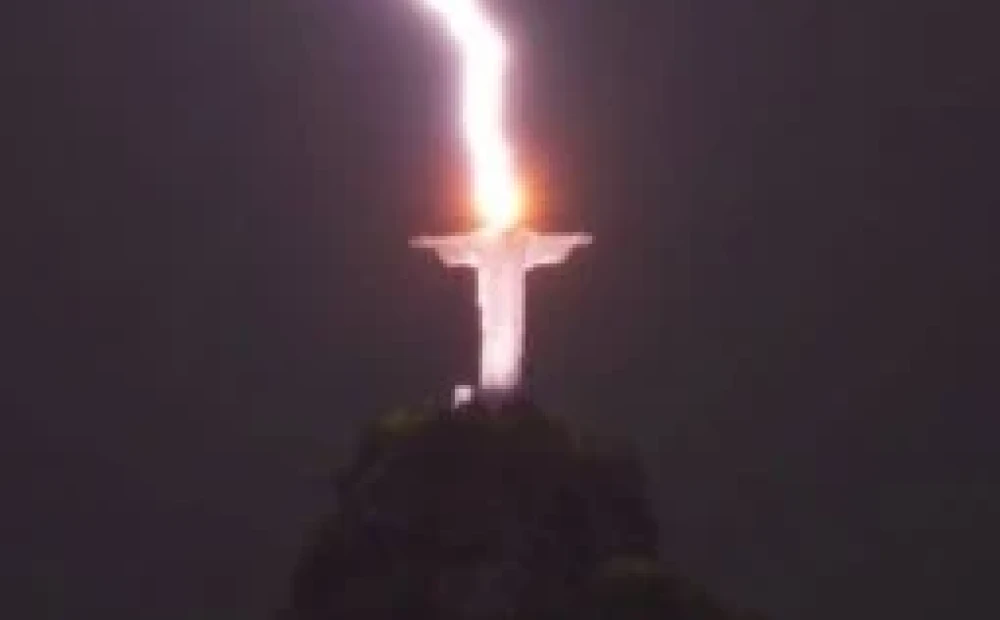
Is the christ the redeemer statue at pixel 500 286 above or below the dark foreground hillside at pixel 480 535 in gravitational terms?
Answer: above

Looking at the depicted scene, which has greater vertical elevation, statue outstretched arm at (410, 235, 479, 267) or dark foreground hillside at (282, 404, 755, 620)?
statue outstretched arm at (410, 235, 479, 267)

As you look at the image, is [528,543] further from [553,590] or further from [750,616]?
[750,616]

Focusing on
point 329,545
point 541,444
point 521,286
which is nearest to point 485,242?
point 521,286
